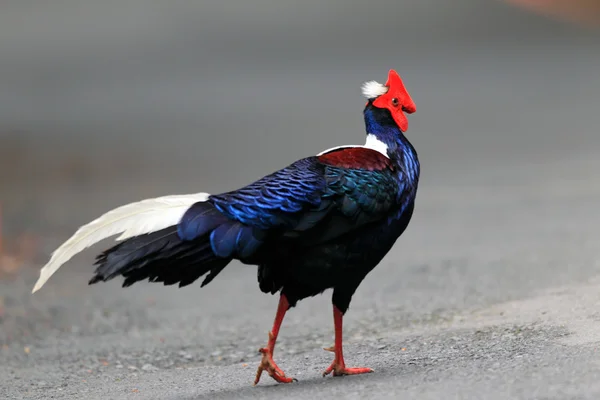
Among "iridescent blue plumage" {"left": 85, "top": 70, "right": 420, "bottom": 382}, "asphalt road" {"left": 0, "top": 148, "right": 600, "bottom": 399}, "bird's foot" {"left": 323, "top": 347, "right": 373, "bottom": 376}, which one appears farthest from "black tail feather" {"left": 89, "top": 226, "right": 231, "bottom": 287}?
"bird's foot" {"left": 323, "top": 347, "right": 373, "bottom": 376}

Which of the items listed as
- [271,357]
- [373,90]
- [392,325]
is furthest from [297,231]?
[392,325]

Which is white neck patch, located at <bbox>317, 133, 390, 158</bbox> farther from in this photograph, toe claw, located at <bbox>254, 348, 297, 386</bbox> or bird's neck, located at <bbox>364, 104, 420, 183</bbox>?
toe claw, located at <bbox>254, 348, 297, 386</bbox>

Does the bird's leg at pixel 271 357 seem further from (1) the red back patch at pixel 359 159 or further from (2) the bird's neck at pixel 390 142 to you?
(2) the bird's neck at pixel 390 142

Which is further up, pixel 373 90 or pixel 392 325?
pixel 373 90

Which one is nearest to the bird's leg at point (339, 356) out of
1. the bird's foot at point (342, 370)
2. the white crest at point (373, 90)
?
the bird's foot at point (342, 370)

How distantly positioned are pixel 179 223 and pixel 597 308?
143 inches

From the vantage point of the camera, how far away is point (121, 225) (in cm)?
616

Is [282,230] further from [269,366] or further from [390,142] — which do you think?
[390,142]

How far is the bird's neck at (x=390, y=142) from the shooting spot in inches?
270

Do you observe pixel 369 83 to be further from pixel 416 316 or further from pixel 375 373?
pixel 416 316

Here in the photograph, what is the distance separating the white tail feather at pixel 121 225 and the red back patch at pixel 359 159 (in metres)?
1.08

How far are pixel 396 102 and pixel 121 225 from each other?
2.21 meters

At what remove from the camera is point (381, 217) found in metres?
6.52

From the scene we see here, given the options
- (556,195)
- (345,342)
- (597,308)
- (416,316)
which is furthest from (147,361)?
(556,195)
